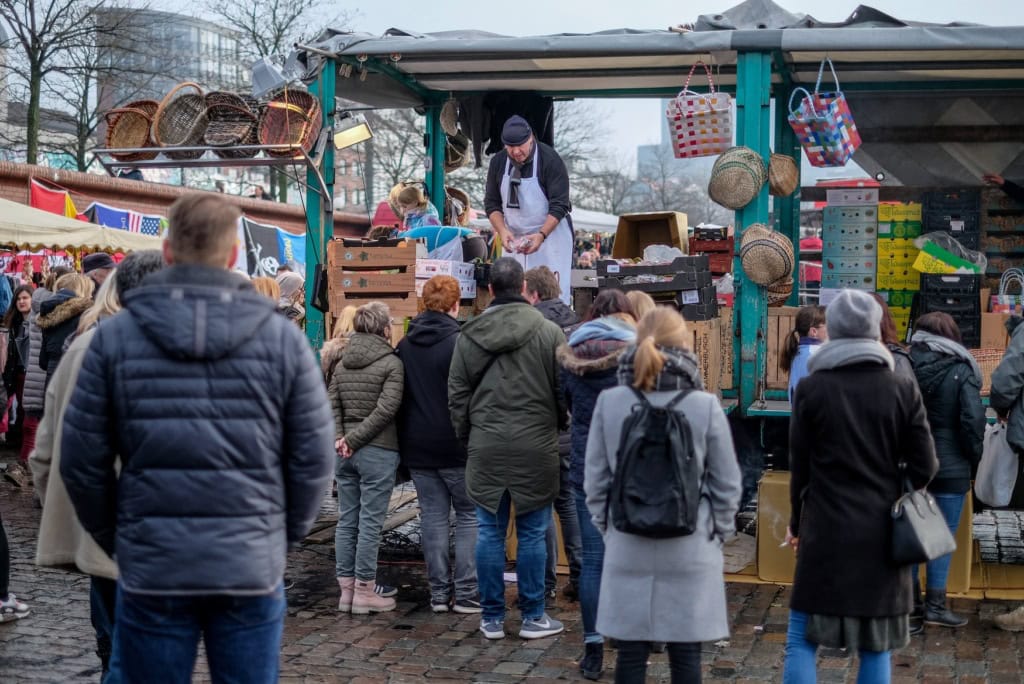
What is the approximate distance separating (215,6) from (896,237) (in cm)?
2177

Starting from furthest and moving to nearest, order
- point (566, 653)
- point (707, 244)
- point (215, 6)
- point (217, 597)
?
point (215, 6) < point (707, 244) < point (566, 653) < point (217, 597)

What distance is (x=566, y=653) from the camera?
631cm

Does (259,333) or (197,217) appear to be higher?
(197,217)

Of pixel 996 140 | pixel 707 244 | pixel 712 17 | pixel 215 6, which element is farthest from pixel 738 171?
pixel 215 6

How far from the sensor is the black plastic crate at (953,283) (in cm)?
994

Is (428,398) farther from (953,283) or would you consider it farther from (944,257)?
(944,257)

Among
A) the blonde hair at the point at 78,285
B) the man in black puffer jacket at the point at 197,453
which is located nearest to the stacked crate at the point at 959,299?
the blonde hair at the point at 78,285

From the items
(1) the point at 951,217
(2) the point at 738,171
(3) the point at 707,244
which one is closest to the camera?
(2) the point at 738,171

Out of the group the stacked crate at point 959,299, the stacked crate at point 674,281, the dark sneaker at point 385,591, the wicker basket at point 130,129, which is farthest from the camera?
the stacked crate at point 959,299

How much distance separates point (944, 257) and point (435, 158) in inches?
187

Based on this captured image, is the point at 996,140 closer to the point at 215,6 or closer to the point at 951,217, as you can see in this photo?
the point at 951,217

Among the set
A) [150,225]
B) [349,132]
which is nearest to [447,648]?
[349,132]

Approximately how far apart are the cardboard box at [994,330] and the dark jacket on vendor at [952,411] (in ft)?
9.99

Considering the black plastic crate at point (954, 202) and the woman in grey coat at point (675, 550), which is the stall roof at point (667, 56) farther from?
the woman in grey coat at point (675, 550)
